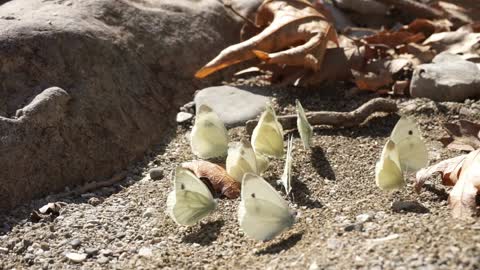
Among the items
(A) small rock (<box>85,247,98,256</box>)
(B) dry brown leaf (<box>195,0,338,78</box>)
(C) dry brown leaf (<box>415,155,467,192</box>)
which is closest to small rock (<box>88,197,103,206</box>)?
(A) small rock (<box>85,247,98,256</box>)

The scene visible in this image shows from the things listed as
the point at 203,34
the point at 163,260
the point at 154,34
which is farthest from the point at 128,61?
the point at 163,260

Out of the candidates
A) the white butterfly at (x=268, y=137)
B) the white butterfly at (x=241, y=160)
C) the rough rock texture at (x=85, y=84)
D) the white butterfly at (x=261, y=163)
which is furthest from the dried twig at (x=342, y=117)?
the rough rock texture at (x=85, y=84)

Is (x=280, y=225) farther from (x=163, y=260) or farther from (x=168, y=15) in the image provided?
(x=168, y=15)

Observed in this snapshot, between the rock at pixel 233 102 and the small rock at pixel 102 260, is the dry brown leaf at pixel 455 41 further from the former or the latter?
the small rock at pixel 102 260

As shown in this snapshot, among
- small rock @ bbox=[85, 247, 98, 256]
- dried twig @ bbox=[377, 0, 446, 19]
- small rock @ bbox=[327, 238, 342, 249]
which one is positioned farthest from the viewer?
dried twig @ bbox=[377, 0, 446, 19]

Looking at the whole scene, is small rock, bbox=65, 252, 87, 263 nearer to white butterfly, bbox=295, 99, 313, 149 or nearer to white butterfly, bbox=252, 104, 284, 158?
white butterfly, bbox=252, 104, 284, 158

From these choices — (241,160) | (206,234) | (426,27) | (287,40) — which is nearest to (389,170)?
(241,160)
